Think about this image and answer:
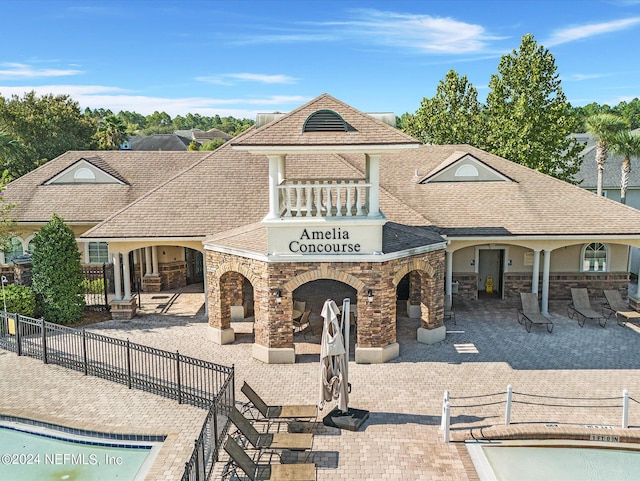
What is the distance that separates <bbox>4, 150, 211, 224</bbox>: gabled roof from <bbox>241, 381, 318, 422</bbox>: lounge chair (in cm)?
1398

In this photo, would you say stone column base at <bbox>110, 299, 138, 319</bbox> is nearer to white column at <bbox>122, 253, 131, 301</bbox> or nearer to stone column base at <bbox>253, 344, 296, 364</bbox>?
white column at <bbox>122, 253, 131, 301</bbox>

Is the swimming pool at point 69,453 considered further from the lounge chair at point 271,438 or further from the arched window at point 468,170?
the arched window at point 468,170

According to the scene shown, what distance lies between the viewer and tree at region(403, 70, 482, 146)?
3844cm

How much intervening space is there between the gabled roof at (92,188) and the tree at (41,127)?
16940mm

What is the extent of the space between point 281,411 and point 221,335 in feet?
19.5

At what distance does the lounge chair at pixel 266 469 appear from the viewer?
10.1 meters

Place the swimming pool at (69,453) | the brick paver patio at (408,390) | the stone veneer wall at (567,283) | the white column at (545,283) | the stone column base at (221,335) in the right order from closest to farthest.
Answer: the swimming pool at (69,453) < the brick paver patio at (408,390) < the stone column base at (221,335) < the white column at (545,283) < the stone veneer wall at (567,283)

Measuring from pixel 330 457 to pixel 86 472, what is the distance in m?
4.92

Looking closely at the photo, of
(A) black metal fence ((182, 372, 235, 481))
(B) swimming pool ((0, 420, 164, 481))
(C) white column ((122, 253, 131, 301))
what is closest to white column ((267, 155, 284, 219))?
(A) black metal fence ((182, 372, 235, 481))

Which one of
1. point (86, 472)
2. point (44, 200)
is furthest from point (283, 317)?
point (44, 200)

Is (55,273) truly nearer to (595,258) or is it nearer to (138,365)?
(138,365)

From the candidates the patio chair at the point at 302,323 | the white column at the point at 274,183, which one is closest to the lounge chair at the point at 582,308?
the patio chair at the point at 302,323

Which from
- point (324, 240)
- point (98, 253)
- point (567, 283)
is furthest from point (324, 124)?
point (98, 253)

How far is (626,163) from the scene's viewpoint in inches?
1331
